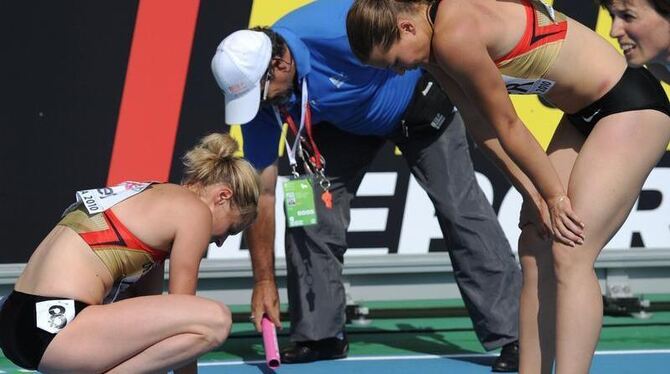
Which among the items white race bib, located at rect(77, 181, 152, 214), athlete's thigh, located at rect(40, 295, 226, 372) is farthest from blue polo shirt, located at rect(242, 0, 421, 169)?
athlete's thigh, located at rect(40, 295, 226, 372)

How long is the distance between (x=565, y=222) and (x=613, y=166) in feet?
0.82

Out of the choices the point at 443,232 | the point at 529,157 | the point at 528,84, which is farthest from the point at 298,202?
the point at 529,157

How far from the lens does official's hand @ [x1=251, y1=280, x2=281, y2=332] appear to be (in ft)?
18.6

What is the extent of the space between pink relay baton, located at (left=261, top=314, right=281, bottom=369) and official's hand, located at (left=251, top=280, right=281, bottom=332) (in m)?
0.02

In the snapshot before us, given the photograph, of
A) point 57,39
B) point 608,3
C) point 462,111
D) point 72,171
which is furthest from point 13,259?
point 608,3

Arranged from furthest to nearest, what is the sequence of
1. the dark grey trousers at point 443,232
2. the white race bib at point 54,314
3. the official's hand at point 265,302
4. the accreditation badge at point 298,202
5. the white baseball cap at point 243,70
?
the dark grey trousers at point 443,232, the accreditation badge at point 298,202, the official's hand at point 265,302, the white baseball cap at point 243,70, the white race bib at point 54,314

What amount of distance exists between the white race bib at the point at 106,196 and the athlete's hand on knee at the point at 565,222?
58.2 inches

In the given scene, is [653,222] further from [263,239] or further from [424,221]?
[263,239]

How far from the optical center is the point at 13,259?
275 inches

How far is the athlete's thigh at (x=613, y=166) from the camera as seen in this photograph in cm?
448

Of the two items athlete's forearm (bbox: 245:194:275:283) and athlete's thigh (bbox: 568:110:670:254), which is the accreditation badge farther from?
athlete's thigh (bbox: 568:110:670:254)

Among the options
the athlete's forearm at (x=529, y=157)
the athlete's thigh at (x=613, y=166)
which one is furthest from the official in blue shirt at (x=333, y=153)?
the athlete's thigh at (x=613, y=166)

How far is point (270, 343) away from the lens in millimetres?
5602

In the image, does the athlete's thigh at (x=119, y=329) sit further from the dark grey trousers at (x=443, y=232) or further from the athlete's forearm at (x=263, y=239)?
the dark grey trousers at (x=443, y=232)
